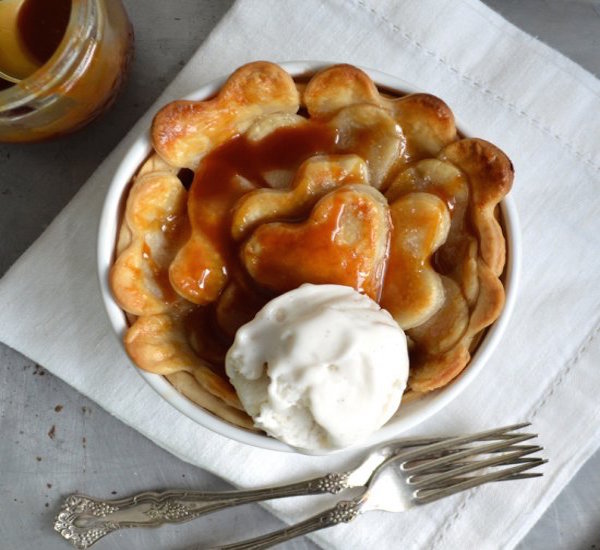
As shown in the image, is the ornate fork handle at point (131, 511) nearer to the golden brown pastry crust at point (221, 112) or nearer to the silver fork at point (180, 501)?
the silver fork at point (180, 501)

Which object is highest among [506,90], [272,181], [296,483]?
[506,90]

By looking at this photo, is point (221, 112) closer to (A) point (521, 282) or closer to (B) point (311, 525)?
(A) point (521, 282)

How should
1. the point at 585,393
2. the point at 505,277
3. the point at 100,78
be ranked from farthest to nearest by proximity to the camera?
1. the point at 585,393
2. the point at 100,78
3. the point at 505,277

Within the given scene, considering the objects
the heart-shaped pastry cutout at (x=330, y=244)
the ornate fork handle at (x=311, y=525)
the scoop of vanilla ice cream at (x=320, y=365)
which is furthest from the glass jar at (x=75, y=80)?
the ornate fork handle at (x=311, y=525)

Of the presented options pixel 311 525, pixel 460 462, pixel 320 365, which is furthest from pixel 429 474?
pixel 320 365

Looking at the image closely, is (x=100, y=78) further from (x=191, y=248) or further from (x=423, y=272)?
(x=423, y=272)

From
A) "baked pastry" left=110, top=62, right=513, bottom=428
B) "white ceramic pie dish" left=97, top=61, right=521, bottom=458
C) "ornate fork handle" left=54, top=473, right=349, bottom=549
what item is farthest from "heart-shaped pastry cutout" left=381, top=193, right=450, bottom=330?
"ornate fork handle" left=54, top=473, right=349, bottom=549

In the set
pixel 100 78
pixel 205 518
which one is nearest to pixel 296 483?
pixel 205 518
